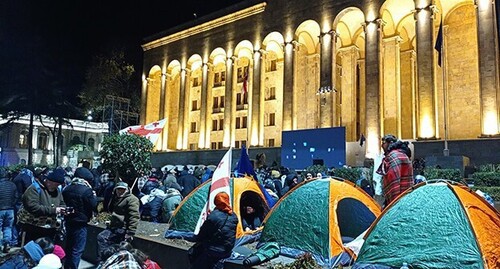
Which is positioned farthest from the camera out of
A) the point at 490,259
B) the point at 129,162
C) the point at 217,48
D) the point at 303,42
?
the point at 217,48

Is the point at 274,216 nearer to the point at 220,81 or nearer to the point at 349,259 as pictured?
the point at 349,259

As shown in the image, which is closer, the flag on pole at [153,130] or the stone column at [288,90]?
the flag on pole at [153,130]

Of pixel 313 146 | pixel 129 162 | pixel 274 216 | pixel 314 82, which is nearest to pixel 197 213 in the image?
pixel 274 216

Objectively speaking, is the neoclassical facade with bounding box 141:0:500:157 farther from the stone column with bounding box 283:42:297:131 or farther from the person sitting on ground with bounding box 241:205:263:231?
the person sitting on ground with bounding box 241:205:263:231

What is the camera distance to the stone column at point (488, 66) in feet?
71.3

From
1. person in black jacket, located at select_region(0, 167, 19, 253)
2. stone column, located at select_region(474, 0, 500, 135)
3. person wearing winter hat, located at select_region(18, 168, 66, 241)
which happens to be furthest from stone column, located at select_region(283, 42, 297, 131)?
person wearing winter hat, located at select_region(18, 168, 66, 241)

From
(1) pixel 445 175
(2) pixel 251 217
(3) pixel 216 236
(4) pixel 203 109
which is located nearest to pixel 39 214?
(3) pixel 216 236

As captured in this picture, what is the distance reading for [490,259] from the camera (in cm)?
464

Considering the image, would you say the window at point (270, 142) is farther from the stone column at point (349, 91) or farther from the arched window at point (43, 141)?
the arched window at point (43, 141)

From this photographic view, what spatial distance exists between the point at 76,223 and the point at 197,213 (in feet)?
8.42

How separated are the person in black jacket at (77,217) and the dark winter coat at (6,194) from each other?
315cm

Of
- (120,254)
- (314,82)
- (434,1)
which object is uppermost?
(434,1)

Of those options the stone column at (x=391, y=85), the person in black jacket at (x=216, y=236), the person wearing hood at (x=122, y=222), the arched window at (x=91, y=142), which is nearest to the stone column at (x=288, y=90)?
the stone column at (x=391, y=85)

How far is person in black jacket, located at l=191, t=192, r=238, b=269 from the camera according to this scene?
521 cm
